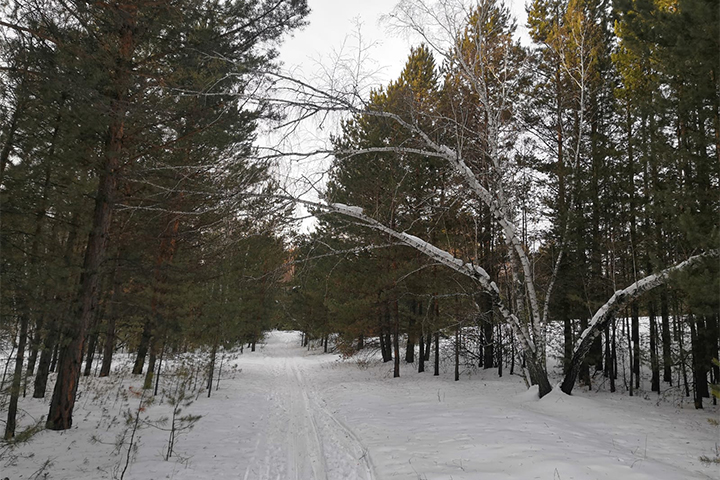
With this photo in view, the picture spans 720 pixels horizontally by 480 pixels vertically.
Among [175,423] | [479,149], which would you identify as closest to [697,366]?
[479,149]

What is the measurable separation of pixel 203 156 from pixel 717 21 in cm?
1005

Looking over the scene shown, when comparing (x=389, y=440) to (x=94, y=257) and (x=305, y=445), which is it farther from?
(x=94, y=257)

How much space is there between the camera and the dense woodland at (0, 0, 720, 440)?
6.02m

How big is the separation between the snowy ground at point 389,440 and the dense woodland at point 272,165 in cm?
110

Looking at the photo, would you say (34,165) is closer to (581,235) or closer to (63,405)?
(63,405)

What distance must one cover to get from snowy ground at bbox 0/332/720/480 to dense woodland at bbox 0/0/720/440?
43.2 inches

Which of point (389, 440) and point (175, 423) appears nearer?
point (389, 440)

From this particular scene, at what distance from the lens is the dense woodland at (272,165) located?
602 centimetres

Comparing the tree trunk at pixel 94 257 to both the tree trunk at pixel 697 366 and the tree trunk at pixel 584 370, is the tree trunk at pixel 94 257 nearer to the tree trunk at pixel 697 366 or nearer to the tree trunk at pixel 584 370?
the tree trunk at pixel 584 370

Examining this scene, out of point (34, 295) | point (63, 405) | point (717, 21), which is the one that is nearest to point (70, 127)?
point (34, 295)

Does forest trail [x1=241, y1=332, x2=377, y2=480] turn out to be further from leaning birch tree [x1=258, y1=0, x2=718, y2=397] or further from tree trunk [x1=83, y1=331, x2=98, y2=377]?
tree trunk [x1=83, y1=331, x2=98, y2=377]

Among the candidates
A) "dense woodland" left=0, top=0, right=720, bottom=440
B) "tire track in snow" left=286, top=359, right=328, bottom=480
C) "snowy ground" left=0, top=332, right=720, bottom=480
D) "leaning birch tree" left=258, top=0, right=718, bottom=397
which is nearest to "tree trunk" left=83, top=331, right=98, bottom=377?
"dense woodland" left=0, top=0, right=720, bottom=440

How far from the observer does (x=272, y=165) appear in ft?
20.5

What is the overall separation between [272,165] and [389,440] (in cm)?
520
